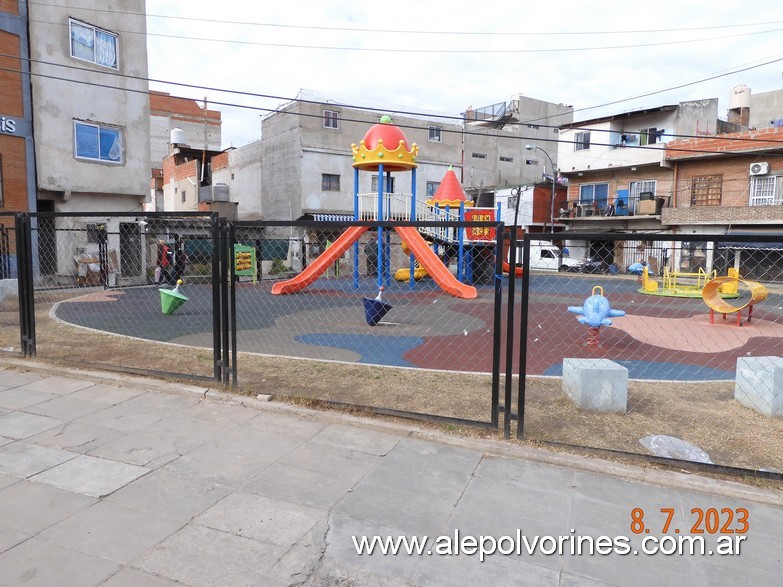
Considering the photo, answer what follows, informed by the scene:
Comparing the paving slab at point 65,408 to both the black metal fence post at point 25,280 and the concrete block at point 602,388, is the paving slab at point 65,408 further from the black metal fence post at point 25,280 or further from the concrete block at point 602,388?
the concrete block at point 602,388

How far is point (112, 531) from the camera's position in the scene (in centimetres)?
323

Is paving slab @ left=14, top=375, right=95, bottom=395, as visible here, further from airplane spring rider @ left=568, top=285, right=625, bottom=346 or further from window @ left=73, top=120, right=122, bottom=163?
window @ left=73, top=120, right=122, bottom=163

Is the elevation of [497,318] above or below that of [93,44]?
below

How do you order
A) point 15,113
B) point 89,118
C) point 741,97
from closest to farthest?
1. point 15,113
2. point 89,118
3. point 741,97

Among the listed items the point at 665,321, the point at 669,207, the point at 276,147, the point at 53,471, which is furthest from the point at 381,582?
the point at 669,207

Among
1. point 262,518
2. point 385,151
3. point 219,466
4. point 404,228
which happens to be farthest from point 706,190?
point 262,518

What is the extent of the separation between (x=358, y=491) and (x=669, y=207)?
35.9 meters

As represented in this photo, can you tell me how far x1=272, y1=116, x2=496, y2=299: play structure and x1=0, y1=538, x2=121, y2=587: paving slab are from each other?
45.1 feet

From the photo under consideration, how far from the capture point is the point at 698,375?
313 inches

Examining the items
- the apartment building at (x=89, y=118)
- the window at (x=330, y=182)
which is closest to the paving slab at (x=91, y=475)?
the apartment building at (x=89, y=118)

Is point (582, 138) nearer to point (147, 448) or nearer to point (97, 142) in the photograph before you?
point (97, 142)

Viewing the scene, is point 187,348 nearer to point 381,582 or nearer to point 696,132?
point 381,582

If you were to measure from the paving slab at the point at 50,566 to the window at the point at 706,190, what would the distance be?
1470 inches

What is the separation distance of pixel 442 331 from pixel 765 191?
28.8m
